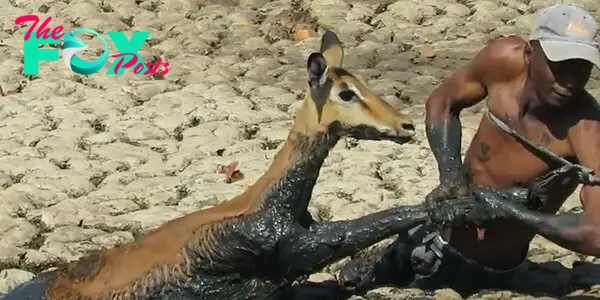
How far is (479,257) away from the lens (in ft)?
14.9

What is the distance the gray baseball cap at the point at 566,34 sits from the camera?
12.8 feet

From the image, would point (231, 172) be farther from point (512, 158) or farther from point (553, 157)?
point (553, 157)

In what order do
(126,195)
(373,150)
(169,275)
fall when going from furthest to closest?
(373,150)
(126,195)
(169,275)

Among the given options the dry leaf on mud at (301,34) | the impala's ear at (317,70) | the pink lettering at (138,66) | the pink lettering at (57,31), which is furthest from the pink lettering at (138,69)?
the impala's ear at (317,70)

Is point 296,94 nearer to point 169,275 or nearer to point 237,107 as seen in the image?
point 237,107

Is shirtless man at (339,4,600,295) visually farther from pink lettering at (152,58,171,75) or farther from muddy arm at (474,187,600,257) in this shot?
pink lettering at (152,58,171,75)

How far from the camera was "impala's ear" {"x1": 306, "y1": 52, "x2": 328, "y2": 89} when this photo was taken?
375 centimetres

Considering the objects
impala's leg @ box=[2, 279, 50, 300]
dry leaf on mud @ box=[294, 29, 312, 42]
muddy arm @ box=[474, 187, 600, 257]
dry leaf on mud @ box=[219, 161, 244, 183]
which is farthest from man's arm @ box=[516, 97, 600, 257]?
dry leaf on mud @ box=[294, 29, 312, 42]

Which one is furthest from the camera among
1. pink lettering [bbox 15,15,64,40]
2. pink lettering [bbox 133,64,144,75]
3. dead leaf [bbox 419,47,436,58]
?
pink lettering [bbox 15,15,64,40]

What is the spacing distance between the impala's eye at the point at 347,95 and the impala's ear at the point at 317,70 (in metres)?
0.08

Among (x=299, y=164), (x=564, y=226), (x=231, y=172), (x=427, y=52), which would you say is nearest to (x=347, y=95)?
(x=299, y=164)

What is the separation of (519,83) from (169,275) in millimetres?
1544

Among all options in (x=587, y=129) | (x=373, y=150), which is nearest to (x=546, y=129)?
(x=587, y=129)

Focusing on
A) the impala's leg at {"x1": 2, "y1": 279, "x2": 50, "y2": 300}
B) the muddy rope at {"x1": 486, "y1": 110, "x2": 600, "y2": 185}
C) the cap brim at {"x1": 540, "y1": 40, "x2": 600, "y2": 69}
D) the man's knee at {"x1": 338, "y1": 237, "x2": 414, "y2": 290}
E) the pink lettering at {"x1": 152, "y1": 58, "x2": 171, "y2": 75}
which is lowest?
the pink lettering at {"x1": 152, "y1": 58, "x2": 171, "y2": 75}
